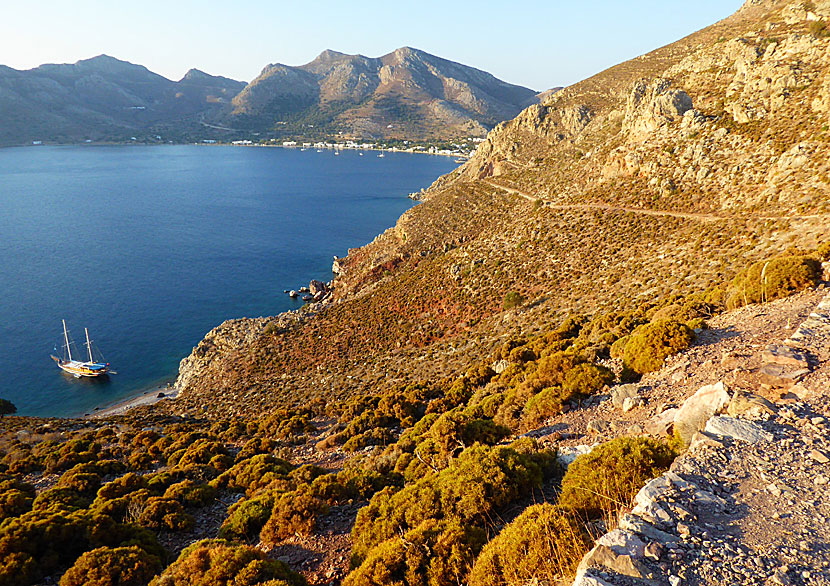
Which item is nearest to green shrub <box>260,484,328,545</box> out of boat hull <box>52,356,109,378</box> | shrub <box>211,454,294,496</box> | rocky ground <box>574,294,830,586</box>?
shrub <box>211,454,294,496</box>

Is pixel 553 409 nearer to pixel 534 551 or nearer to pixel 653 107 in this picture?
pixel 534 551

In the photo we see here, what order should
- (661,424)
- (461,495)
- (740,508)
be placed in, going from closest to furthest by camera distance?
(740,508)
(461,495)
(661,424)

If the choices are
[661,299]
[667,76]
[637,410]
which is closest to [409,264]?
[661,299]

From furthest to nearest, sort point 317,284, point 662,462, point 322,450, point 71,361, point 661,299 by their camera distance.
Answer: point 317,284 < point 71,361 < point 661,299 < point 322,450 < point 662,462

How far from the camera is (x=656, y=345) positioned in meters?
13.9

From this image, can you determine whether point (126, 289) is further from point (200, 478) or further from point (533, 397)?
point (533, 397)

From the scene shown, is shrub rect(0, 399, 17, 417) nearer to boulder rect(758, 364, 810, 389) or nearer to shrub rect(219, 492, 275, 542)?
shrub rect(219, 492, 275, 542)

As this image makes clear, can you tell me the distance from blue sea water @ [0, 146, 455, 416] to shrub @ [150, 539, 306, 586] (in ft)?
177

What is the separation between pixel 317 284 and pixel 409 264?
2407 centimetres

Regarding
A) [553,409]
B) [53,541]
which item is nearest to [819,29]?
[553,409]

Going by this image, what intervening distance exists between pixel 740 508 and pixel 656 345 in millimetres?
8705

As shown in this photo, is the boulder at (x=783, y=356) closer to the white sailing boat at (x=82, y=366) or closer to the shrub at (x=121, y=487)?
the shrub at (x=121, y=487)

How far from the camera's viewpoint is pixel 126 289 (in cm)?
7781

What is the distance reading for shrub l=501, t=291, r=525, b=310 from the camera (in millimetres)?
37062
